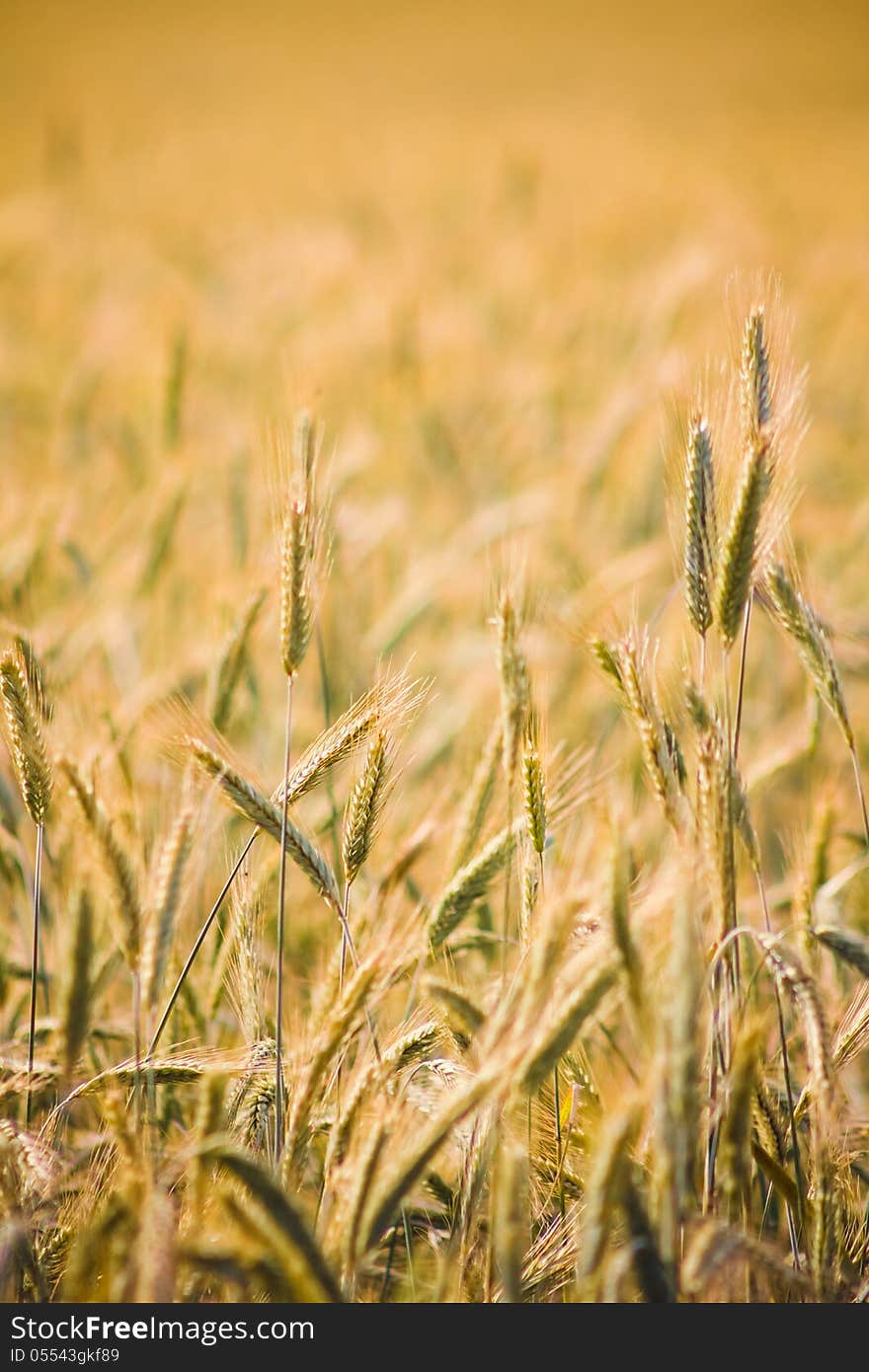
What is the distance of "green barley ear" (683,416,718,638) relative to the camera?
3.14ft

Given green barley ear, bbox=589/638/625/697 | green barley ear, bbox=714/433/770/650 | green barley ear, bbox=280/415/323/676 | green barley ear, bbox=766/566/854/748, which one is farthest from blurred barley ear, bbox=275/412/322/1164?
green barley ear, bbox=766/566/854/748

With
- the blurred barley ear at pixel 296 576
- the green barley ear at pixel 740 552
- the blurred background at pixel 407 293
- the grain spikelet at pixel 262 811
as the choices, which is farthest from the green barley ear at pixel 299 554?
the green barley ear at pixel 740 552

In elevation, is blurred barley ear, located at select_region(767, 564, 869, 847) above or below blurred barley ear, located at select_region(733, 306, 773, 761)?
below

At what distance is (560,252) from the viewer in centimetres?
670

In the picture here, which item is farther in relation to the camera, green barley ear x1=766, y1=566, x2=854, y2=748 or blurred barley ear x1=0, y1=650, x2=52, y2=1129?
green barley ear x1=766, y1=566, x2=854, y2=748

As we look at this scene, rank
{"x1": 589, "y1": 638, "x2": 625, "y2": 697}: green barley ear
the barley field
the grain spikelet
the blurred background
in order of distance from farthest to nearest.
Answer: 1. the blurred background
2. {"x1": 589, "y1": 638, "x2": 625, "y2": 697}: green barley ear
3. the grain spikelet
4. the barley field

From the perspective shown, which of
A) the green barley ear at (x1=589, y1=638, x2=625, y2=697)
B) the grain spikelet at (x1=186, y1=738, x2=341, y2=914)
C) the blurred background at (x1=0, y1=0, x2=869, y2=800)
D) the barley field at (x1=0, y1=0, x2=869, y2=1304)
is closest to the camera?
the barley field at (x1=0, y1=0, x2=869, y2=1304)

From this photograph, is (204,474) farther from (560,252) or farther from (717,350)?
(560,252)

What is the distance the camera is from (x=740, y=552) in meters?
0.92

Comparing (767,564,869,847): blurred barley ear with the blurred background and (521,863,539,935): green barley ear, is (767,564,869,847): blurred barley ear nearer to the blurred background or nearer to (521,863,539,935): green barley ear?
the blurred background

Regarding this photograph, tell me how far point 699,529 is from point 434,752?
101 centimetres

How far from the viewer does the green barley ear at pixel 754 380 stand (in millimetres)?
990

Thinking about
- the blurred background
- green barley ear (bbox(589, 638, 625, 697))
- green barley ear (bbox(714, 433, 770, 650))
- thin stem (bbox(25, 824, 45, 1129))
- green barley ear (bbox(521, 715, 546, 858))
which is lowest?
thin stem (bbox(25, 824, 45, 1129))
